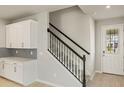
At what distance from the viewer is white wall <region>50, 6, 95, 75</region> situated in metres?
4.29

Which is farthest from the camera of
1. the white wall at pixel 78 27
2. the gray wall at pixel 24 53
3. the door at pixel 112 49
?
the door at pixel 112 49

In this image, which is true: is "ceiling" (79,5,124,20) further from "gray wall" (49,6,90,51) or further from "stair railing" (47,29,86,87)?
"stair railing" (47,29,86,87)

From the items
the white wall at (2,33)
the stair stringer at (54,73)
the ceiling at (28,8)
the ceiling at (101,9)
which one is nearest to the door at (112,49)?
the ceiling at (101,9)

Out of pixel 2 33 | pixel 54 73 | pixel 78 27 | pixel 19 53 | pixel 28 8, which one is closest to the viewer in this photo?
pixel 28 8

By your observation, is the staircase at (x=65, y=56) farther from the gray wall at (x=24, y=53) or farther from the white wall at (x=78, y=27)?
the gray wall at (x=24, y=53)

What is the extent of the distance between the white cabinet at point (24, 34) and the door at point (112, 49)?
2.96 meters

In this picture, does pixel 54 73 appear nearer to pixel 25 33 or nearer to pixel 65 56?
pixel 65 56

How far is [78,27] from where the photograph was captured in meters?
4.45

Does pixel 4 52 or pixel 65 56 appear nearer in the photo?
pixel 65 56

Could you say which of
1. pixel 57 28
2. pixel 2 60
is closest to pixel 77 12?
pixel 57 28

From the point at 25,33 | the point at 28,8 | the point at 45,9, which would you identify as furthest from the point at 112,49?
the point at 28,8

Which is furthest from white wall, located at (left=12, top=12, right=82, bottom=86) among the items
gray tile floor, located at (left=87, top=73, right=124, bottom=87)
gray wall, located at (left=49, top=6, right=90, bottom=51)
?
gray wall, located at (left=49, top=6, right=90, bottom=51)

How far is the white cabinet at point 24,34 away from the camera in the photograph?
384cm

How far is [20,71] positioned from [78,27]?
2531 mm
